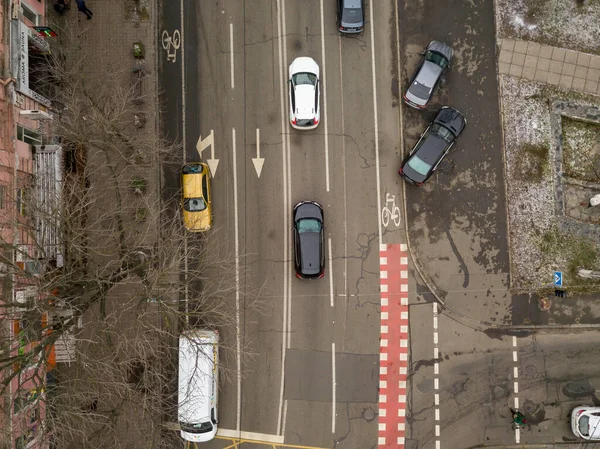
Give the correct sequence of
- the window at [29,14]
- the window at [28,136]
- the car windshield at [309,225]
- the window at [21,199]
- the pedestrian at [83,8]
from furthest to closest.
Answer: the car windshield at [309,225], the pedestrian at [83,8], the window at [29,14], the window at [28,136], the window at [21,199]

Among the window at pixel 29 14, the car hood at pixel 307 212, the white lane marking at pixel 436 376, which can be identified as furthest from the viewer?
the white lane marking at pixel 436 376

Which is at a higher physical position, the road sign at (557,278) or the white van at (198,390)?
the road sign at (557,278)

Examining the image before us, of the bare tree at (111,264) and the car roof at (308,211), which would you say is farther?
the car roof at (308,211)

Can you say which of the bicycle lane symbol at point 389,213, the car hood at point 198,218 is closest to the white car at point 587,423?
the bicycle lane symbol at point 389,213

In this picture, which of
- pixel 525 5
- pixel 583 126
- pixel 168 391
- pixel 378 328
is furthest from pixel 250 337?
pixel 525 5

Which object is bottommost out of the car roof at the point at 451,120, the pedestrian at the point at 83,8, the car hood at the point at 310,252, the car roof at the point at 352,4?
the car hood at the point at 310,252

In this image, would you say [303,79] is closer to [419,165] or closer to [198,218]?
[419,165]

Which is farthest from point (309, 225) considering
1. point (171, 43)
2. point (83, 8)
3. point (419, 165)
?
point (83, 8)

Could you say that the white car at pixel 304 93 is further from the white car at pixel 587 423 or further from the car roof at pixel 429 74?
the white car at pixel 587 423

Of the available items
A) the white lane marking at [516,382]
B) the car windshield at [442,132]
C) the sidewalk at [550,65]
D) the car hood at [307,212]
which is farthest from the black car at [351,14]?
the white lane marking at [516,382]
